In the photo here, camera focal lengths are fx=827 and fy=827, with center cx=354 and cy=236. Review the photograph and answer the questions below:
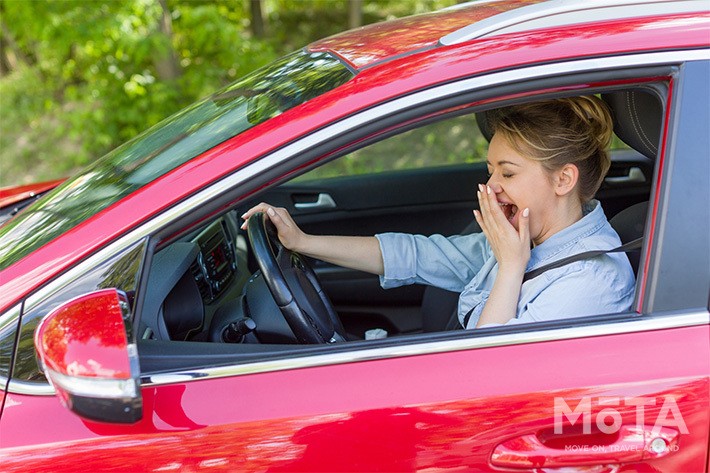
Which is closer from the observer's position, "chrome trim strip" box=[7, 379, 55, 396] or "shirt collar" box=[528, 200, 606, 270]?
"chrome trim strip" box=[7, 379, 55, 396]

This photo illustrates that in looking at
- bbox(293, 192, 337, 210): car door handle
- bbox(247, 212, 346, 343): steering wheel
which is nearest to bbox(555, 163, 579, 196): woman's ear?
bbox(247, 212, 346, 343): steering wheel

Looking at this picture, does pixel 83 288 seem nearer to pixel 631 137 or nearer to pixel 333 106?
pixel 333 106

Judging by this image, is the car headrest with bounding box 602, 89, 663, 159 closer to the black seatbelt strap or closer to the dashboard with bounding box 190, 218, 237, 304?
the black seatbelt strap

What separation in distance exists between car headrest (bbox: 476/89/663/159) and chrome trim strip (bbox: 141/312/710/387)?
1.80ft

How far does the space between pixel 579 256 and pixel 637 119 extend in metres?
0.41

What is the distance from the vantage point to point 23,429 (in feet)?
5.36

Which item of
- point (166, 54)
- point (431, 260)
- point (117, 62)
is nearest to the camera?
point (431, 260)

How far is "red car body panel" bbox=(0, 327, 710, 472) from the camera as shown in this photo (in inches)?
62.3

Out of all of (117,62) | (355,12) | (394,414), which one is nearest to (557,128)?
(394,414)

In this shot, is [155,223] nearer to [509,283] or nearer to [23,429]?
[23,429]

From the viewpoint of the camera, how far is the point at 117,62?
6.01 m

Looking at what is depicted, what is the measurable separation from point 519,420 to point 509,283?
1.63 feet

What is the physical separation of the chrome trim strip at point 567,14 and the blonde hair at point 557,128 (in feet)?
0.83

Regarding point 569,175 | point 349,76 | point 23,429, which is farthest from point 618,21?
point 23,429
